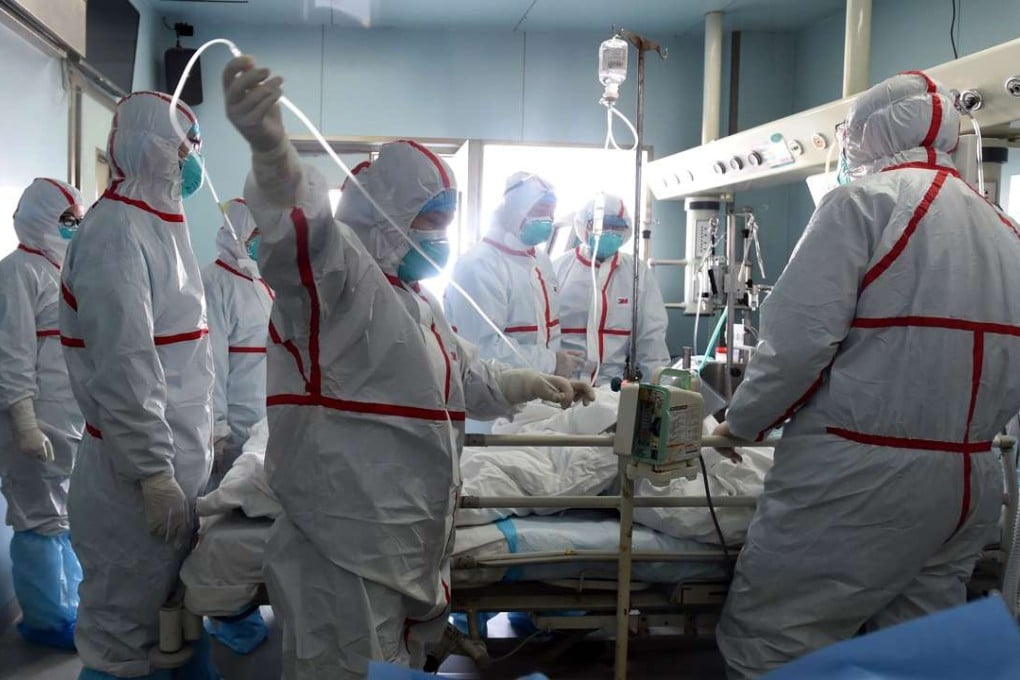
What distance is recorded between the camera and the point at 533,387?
2.10 meters

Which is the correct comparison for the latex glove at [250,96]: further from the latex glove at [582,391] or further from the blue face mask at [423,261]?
the latex glove at [582,391]

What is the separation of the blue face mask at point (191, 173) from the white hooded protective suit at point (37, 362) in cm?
112

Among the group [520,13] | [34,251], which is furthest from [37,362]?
[520,13]

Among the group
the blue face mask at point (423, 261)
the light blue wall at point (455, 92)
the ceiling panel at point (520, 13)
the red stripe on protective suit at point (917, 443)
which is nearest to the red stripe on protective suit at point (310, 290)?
the blue face mask at point (423, 261)

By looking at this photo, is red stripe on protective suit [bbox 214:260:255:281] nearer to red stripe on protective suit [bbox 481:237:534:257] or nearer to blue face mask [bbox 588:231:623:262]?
red stripe on protective suit [bbox 481:237:534:257]

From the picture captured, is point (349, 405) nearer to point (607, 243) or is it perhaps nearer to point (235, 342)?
point (235, 342)

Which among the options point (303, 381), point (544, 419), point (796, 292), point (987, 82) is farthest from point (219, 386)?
point (987, 82)

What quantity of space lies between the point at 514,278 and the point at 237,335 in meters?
1.19

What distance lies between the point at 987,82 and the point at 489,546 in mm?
2392

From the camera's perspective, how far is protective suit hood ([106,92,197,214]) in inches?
85.1

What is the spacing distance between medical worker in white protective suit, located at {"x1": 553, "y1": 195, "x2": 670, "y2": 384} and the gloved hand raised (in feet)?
5.79

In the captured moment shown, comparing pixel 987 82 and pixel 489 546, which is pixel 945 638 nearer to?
pixel 489 546

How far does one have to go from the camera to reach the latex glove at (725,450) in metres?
2.22

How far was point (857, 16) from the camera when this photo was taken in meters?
4.15
